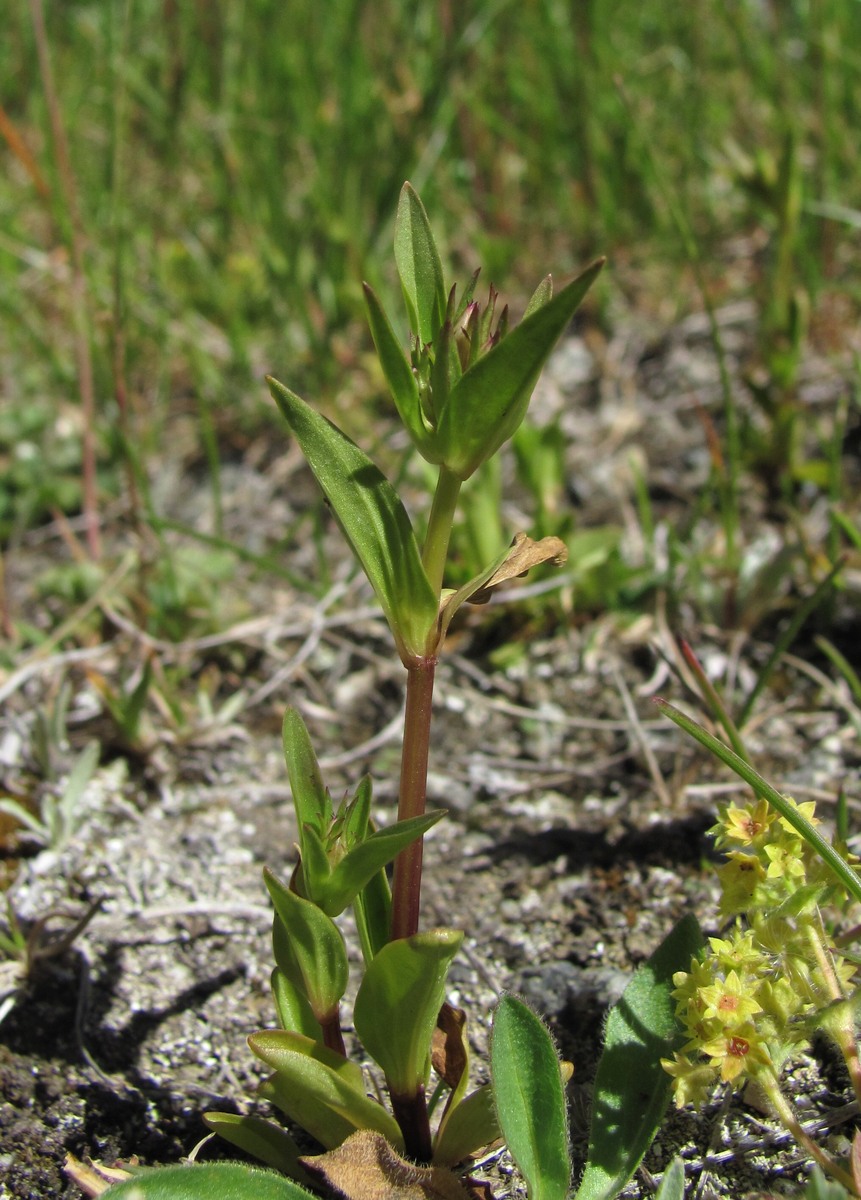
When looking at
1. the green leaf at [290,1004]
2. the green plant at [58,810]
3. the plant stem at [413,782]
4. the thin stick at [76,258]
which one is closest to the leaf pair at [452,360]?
the plant stem at [413,782]

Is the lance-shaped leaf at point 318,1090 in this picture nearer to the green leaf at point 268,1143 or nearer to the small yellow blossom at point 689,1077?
the green leaf at point 268,1143

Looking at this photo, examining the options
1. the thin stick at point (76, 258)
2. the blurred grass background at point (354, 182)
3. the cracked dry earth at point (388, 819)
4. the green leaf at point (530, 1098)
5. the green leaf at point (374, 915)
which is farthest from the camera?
the blurred grass background at point (354, 182)

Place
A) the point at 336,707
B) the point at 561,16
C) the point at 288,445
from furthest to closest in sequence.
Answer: the point at 561,16 → the point at 288,445 → the point at 336,707

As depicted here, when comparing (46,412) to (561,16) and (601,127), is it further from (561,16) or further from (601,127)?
(561,16)

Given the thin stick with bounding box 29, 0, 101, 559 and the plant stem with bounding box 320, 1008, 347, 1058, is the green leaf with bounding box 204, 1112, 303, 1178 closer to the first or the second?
the plant stem with bounding box 320, 1008, 347, 1058

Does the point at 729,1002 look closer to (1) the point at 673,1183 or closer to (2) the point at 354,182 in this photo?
(1) the point at 673,1183

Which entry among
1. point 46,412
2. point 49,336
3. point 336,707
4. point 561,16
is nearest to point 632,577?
point 336,707

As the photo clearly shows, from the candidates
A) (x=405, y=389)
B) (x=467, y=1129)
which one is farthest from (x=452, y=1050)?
(x=405, y=389)
